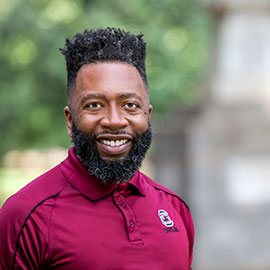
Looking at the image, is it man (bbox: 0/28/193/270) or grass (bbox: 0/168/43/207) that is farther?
grass (bbox: 0/168/43/207)

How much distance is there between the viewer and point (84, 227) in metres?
2.37

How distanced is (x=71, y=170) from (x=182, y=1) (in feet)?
48.4

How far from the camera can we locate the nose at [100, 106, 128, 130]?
2.51m

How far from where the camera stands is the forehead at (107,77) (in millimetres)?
2529

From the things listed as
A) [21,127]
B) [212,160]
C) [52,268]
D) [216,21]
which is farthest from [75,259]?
[21,127]

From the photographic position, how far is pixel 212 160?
838 cm

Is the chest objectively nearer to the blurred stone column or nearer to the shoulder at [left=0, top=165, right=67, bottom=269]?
the shoulder at [left=0, top=165, right=67, bottom=269]

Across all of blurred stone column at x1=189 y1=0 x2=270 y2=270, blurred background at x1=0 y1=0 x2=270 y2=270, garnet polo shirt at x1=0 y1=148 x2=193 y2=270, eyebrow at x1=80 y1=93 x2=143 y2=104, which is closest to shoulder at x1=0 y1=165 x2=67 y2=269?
garnet polo shirt at x1=0 y1=148 x2=193 y2=270

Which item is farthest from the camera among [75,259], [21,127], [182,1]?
[182,1]

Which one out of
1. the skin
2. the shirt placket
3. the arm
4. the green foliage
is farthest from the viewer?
the green foliage

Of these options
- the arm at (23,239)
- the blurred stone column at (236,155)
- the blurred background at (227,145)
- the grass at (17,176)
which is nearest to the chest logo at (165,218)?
the arm at (23,239)

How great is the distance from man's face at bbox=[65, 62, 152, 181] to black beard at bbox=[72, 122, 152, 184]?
15 mm

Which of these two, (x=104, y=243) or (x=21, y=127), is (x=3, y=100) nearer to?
(x=21, y=127)

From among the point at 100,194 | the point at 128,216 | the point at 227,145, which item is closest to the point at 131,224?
the point at 128,216
